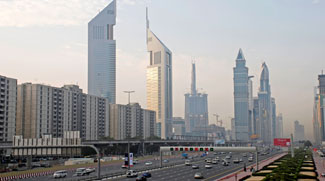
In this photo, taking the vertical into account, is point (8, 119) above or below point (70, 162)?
above

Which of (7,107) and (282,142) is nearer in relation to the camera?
(282,142)

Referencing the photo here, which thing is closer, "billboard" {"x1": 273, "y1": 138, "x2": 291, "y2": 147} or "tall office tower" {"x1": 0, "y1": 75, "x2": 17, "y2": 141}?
"billboard" {"x1": 273, "y1": 138, "x2": 291, "y2": 147}

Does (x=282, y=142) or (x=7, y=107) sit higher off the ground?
(x=7, y=107)

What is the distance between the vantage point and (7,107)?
553 feet

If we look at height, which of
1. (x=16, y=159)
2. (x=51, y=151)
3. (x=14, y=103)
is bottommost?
(x=16, y=159)

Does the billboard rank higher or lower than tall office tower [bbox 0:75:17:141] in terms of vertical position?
lower

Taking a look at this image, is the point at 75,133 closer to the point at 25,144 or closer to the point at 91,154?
the point at 25,144

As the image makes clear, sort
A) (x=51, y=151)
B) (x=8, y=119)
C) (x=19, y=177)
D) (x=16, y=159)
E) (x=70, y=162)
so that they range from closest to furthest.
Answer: (x=51, y=151), (x=19, y=177), (x=70, y=162), (x=16, y=159), (x=8, y=119)

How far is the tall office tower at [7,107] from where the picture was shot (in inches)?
6516

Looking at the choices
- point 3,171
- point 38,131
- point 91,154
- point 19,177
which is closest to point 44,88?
point 38,131

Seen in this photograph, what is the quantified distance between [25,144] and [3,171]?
47.2 meters

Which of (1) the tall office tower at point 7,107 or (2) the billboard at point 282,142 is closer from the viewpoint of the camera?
(2) the billboard at point 282,142

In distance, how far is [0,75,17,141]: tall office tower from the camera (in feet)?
543

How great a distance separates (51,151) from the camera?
6662cm
